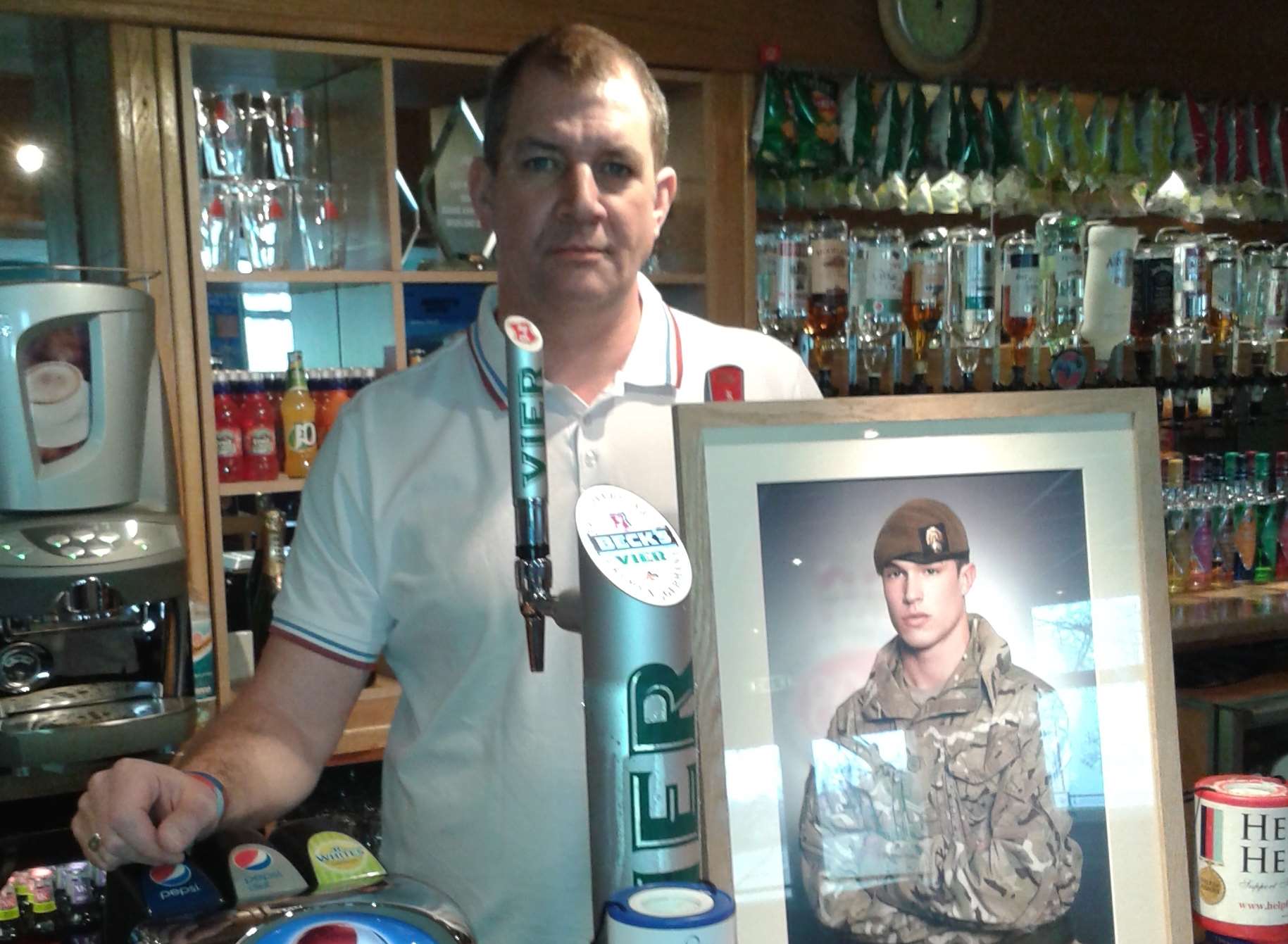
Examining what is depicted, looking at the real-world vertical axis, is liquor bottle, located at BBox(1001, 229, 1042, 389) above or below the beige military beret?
above

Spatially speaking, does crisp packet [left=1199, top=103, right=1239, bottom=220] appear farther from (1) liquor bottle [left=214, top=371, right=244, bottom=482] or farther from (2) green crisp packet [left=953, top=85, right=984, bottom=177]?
(1) liquor bottle [left=214, top=371, right=244, bottom=482]

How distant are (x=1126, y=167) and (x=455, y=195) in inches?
66.6

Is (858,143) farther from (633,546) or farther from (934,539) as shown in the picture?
(633,546)

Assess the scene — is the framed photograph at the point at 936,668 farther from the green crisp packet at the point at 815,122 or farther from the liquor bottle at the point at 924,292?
the green crisp packet at the point at 815,122

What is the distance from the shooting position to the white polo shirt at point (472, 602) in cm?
132

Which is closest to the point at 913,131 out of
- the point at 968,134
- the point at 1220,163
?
the point at 968,134

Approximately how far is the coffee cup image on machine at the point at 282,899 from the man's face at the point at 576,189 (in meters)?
0.65

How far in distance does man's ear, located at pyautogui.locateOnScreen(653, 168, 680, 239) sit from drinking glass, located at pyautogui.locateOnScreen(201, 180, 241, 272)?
4.32 ft

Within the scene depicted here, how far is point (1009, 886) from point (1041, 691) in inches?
5.4

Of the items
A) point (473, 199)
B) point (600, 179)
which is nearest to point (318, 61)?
point (473, 199)

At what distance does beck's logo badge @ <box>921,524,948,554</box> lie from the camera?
3.09ft

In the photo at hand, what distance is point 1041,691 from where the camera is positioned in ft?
3.08

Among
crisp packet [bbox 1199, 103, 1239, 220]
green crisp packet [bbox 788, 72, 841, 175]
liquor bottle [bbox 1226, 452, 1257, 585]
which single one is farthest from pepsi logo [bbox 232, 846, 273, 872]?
crisp packet [bbox 1199, 103, 1239, 220]

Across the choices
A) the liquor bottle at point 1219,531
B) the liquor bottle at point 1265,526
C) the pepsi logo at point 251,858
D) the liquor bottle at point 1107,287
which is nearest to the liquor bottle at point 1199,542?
the liquor bottle at point 1219,531
